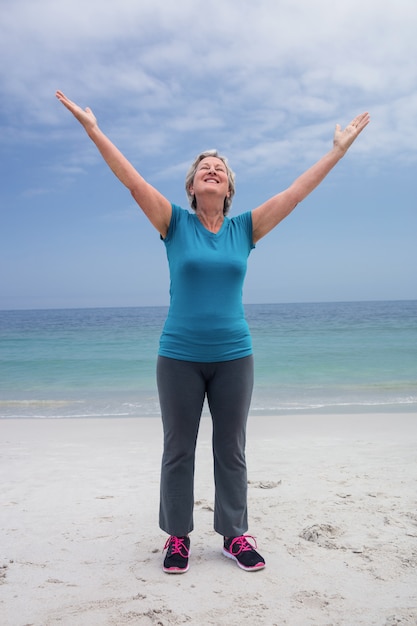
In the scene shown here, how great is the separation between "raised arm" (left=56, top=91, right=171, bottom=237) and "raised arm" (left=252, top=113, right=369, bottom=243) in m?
0.52

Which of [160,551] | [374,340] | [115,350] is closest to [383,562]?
[160,551]

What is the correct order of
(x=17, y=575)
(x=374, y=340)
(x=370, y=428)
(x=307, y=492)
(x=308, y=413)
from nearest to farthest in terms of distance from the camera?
1. (x=17, y=575)
2. (x=307, y=492)
3. (x=370, y=428)
4. (x=308, y=413)
5. (x=374, y=340)

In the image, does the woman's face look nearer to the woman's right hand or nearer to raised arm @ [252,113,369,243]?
raised arm @ [252,113,369,243]

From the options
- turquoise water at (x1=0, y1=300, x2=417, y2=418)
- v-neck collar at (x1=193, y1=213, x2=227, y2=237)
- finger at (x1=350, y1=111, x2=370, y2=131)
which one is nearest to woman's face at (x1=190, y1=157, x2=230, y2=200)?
v-neck collar at (x1=193, y1=213, x2=227, y2=237)

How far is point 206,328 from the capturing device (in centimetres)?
291

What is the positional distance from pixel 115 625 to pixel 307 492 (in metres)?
2.20

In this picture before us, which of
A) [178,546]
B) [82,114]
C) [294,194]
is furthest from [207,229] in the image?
[178,546]

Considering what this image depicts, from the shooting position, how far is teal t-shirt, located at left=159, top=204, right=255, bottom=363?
291 cm

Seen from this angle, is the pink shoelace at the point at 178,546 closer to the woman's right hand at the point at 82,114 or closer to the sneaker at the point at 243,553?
the sneaker at the point at 243,553

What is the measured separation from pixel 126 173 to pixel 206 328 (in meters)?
0.88

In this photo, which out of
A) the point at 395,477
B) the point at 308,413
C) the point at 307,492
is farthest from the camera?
the point at 308,413

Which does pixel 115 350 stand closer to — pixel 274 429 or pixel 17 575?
pixel 274 429

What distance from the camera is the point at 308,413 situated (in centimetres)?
895

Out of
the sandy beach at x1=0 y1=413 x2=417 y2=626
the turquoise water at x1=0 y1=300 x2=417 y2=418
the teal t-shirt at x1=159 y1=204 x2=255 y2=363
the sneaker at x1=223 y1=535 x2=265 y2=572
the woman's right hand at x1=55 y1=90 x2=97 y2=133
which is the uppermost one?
the woman's right hand at x1=55 y1=90 x2=97 y2=133
